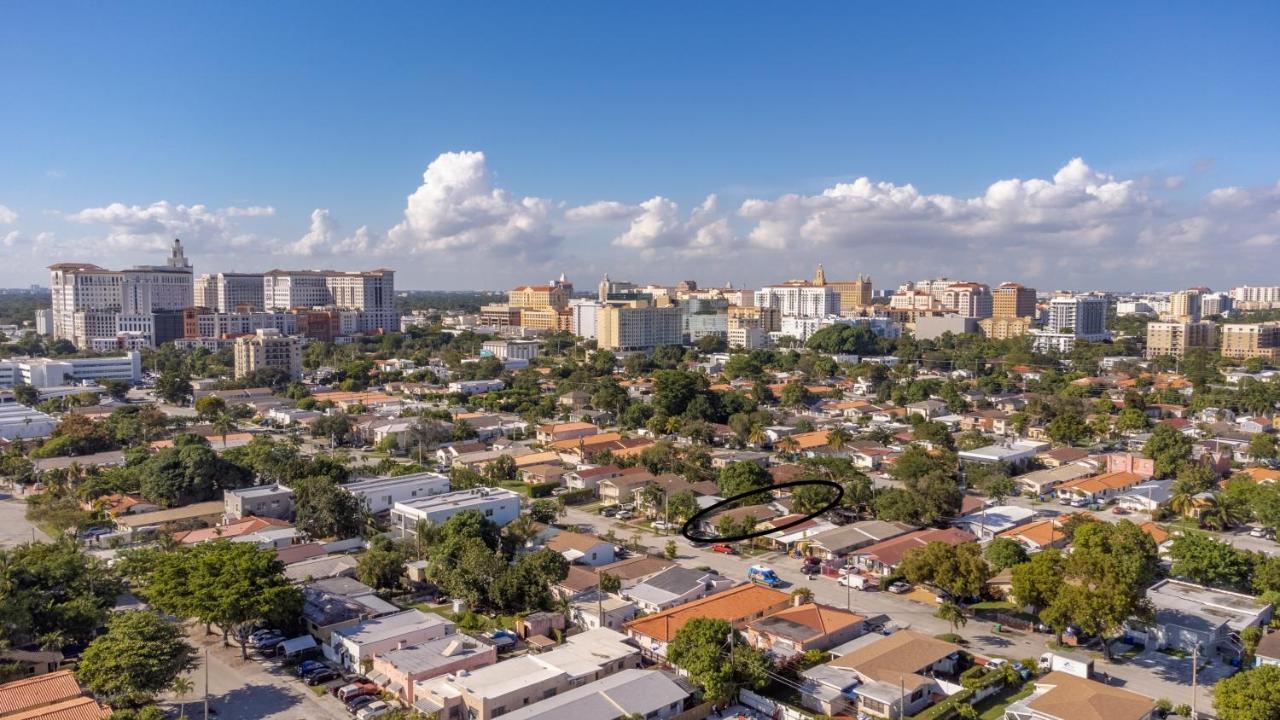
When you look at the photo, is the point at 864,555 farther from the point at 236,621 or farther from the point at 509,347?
the point at 509,347

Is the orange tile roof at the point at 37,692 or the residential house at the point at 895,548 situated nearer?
the orange tile roof at the point at 37,692

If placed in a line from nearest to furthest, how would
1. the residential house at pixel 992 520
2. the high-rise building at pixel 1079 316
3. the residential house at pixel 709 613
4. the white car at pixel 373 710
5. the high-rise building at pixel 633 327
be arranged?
1. the white car at pixel 373 710
2. the residential house at pixel 709 613
3. the residential house at pixel 992 520
4. the high-rise building at pixel 633 327
5. the high-rise building at pixel 1079 316

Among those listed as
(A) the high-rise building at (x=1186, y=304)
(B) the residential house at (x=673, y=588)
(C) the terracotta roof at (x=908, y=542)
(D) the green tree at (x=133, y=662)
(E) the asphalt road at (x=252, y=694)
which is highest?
(A) the high-rise building at (x=1186, y=304)

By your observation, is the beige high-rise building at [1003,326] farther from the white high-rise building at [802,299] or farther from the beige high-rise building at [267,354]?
the beige high-rise building at [267,354]

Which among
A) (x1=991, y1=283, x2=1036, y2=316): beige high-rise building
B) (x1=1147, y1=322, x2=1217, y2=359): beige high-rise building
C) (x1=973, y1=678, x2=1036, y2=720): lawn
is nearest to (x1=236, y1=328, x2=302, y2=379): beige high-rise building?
(x1=973, y1=678, x2=1036, y2=720): lawn

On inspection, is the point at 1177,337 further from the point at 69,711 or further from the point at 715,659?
the point at 69,711

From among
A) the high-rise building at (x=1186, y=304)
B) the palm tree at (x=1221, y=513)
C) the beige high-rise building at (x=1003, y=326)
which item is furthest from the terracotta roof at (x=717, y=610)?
the high-rise building at (x=1186, y=304)
